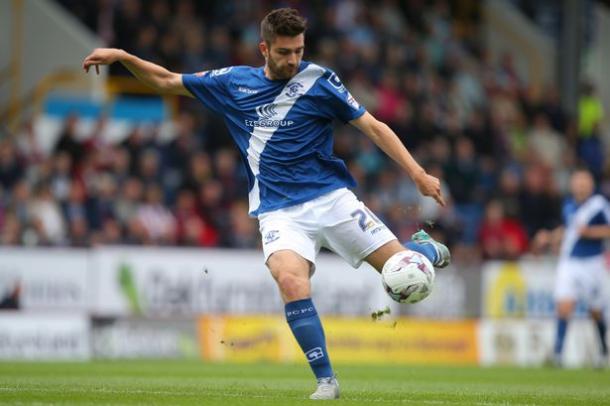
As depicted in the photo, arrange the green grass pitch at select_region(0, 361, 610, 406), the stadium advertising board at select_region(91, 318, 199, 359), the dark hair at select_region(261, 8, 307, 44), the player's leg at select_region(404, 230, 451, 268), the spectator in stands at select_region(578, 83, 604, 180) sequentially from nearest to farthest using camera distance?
the dark hair at select_region(261, 8, 307, 44) → the green grass pitch at select_region(0, 361, 610, 406) → the player's leg at select_region(404, 230, 451, 268) → the stadium advertising board at select_region(91, 318, 199, 359) → the spectator in stands at select_region(578, 83, 604, 180)

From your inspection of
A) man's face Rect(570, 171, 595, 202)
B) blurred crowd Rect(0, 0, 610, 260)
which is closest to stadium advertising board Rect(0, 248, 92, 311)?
blurred crowd Rect(0, 0, 610, 260)

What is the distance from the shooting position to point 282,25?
28.7 feet

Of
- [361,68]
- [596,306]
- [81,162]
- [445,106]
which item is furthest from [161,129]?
[596,306]

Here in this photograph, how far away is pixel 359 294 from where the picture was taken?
63.9 feet

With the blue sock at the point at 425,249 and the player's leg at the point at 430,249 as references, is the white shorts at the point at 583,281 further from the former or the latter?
the blue sock at the point at 425,249

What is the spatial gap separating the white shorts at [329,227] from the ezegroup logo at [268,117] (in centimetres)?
59

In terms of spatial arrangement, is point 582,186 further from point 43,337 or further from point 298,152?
point 298,152

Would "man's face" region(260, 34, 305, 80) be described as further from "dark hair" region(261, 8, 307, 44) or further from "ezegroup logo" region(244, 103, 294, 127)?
"ezegroup logo" region(244, 103, 294, 127)

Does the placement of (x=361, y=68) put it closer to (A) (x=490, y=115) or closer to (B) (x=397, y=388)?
(A) (x=490, y=115)

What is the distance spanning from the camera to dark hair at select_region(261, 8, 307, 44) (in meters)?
8.73

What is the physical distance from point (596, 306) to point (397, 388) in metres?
7.37

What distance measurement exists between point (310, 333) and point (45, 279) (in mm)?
9291

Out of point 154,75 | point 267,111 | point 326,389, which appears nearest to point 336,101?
point 267,111

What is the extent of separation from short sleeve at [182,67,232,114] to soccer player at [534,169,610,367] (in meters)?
8.69
